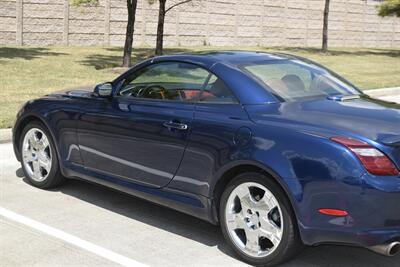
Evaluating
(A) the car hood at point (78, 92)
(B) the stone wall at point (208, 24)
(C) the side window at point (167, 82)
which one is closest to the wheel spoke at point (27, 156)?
(A) the car hood at point (78, 92)

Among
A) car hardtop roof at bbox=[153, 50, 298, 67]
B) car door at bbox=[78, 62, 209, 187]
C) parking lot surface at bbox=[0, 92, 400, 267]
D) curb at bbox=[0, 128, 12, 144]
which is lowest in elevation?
parking lot surface at bbox=[0, 92, 400, 267]

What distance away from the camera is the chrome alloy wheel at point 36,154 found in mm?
6008

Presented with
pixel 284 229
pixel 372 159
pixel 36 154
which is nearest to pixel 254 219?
pixel 284 229

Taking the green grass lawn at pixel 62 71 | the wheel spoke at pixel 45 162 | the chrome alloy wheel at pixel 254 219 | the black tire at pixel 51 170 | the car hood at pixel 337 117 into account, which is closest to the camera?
the car hood at pixel 337 117

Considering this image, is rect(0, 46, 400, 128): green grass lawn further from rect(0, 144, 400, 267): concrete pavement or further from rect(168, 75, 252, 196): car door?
rect(168, 75, 252, 196): car door

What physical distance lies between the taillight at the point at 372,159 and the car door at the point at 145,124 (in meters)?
1.35

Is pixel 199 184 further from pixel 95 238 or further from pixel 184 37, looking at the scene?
pixel 184 37

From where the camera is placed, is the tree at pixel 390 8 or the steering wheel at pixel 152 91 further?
the tree at pixel 390 8

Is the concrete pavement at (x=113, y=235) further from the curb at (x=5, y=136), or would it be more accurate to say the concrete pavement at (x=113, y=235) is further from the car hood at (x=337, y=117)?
the curb at (x=5, y=136)

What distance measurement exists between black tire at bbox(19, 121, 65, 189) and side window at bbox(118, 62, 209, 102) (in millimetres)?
1029

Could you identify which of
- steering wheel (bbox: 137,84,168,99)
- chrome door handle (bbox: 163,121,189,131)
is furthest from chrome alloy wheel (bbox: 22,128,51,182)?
chrome door handle (bbox: 163,121,189,131)

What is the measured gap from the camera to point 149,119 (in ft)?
16.0

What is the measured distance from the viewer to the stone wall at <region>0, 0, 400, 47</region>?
80.9 feet

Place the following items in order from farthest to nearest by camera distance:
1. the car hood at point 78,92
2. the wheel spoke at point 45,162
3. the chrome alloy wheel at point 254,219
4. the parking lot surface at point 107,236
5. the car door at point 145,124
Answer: the wheel spoke at point 45,162, the car hood at point 78,92, the car door at point 145,124, the parking lot surface at point 107,236, the chrome alloy wheel at point 254,219
